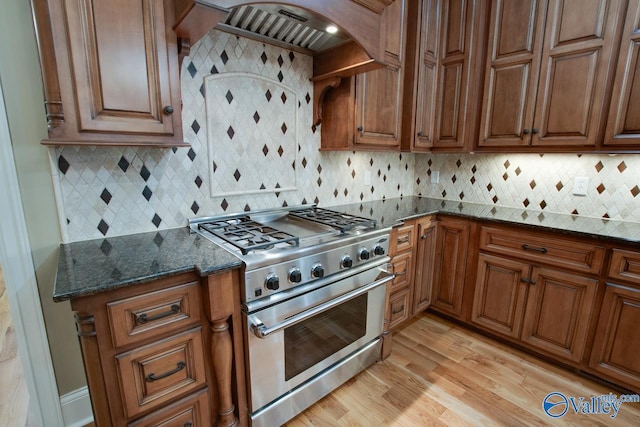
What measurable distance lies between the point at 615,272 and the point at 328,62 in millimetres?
2086

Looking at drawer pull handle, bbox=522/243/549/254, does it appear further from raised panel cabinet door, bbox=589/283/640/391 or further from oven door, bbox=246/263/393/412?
oven door, bbox=246/263/393/412

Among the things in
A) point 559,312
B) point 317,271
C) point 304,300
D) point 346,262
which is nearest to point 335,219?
point 346,262

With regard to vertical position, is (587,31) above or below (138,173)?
above

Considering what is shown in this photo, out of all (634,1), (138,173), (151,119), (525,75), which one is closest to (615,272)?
(525,75)

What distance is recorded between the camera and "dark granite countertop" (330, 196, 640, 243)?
1.79 meters

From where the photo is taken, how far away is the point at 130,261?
3.86ft

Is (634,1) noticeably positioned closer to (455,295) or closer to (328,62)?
(328,62)

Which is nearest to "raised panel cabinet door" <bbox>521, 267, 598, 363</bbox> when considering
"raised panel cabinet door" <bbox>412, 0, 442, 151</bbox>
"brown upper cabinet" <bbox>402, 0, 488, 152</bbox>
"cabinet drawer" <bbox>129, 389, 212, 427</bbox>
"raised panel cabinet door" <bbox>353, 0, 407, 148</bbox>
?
"brown upper cabinet" <bbox>402, 0, 488, 152</bbox>

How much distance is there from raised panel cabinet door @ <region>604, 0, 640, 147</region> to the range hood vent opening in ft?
5.21

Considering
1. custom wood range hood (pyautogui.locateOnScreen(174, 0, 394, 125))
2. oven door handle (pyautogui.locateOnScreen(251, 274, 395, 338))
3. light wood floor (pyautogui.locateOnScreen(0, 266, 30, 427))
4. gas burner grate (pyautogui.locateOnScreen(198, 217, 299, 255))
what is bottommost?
light wood floor (pyautogui.locateOnScreen(0, 266, 30, 427))

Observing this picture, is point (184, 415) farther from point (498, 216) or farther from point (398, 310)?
point (498, 216)

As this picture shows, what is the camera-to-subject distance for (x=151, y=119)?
48.8 inches

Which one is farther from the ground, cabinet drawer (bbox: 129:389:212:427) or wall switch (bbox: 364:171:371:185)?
wall switch (bbox: 364:171:371:185)

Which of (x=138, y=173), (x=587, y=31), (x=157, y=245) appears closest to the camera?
(x=157, y=245)
